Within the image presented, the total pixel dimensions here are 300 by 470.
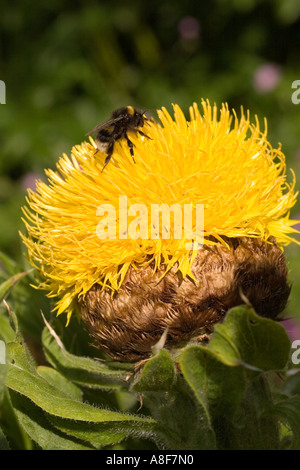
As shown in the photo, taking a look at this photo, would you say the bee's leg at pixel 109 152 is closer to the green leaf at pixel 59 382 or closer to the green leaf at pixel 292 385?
the green leaf at pixel 59 382

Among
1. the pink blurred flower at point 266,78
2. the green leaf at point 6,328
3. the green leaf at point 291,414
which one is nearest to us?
the green leaf at point 291,414

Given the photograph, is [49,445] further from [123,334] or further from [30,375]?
[123,334]

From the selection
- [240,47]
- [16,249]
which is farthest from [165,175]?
[240,47]

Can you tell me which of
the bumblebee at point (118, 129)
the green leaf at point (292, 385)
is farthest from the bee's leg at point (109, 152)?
the green leaf at point (292, 385)

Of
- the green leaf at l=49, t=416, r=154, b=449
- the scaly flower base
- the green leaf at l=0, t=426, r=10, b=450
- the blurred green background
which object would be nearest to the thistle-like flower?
the scaly flower base

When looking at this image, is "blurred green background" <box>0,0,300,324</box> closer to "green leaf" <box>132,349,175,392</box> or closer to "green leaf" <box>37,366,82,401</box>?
"green leaf" <box>37,366,82,401</box>

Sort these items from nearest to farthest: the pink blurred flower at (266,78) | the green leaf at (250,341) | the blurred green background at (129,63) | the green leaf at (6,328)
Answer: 1. the green leaf at (250,341)
2. the green leaf at (6,328)
3. the blurred green background at (129,63)
4. the pink blurred flower at (266,78)
